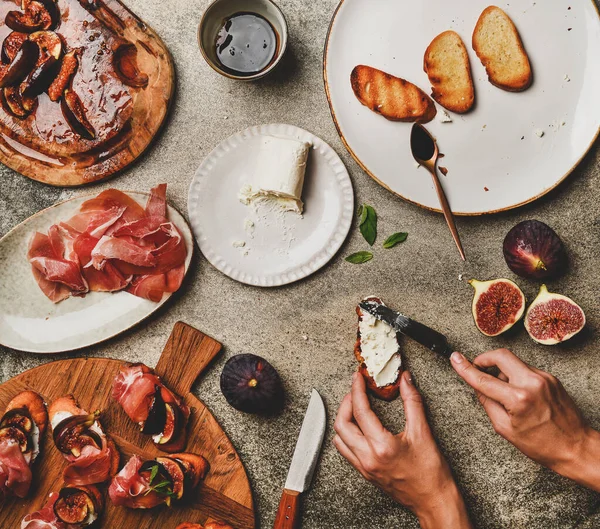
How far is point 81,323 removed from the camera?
210 centimetres

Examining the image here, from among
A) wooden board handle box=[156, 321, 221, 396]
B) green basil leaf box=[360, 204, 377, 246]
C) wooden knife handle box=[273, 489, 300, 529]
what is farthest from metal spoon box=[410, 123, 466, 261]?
wooden knife handle box=[273, 489, 300, 529]

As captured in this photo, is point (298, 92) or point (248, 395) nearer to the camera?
point (248, 395)

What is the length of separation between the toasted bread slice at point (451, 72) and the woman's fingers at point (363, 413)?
1096 mm

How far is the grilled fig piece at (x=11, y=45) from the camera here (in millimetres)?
2062

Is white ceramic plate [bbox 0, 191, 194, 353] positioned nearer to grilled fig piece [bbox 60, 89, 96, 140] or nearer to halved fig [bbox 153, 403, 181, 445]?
grilled fig piece [bbox 60, 89, 96, 140]

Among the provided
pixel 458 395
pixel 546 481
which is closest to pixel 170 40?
pixel 458 395

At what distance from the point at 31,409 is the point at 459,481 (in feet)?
5.50

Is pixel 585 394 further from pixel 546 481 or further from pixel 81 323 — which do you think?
pixel 81 323

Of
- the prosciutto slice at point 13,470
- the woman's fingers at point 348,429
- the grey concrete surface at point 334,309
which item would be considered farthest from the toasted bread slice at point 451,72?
the prosciutto slice at point 13,470

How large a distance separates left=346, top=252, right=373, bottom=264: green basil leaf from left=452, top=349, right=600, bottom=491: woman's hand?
49 cm

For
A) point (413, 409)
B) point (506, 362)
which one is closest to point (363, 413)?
point (413, 409)

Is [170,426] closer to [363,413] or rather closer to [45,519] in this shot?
[45,519]

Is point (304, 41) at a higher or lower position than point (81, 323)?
higher

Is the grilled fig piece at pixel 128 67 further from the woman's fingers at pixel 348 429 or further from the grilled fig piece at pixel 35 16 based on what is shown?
the woman's fingers at pixel 348 429
